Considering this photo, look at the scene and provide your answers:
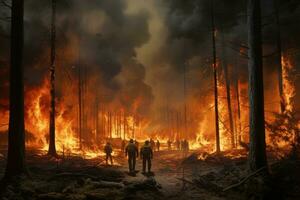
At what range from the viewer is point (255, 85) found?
11461 millimetres

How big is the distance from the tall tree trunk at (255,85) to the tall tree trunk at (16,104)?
8.80 m

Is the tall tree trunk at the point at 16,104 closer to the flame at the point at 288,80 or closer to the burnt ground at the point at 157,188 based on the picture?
the burnt ground at the point at 157,188

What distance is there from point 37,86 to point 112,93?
33277mm

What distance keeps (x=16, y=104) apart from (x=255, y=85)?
9297 mm

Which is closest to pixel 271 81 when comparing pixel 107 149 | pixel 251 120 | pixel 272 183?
pixel 107 149

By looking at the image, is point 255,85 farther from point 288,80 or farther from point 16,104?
point 288,80

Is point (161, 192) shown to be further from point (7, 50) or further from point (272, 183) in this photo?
point (7, 50)

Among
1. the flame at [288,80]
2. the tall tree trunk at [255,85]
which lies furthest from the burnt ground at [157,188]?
the flame at [288,80]

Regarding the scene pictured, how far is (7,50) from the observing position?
30984 millimetres

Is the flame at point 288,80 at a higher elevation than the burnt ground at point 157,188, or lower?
higher

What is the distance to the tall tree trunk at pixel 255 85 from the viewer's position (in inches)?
440

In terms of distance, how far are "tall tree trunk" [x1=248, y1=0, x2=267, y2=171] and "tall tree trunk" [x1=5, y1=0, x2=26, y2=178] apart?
28.9ft

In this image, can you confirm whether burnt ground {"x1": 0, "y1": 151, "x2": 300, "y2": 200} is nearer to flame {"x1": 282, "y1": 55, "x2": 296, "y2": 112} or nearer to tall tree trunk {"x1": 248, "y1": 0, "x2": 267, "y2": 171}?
tall tree trunk {"x1": 248, "y1": 0, "x2": 267, "y2": 171}

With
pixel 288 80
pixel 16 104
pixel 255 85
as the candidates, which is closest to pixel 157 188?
pixel 255 85
